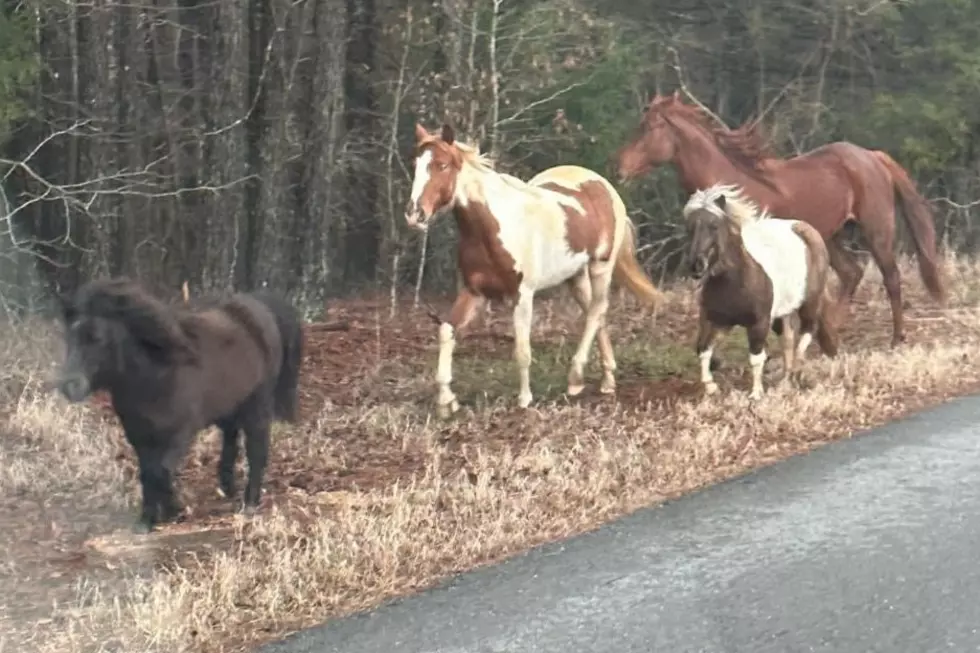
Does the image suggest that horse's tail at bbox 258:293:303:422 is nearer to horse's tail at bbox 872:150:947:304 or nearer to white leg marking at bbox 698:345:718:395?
white leg marking at bbox 698:345:718:395

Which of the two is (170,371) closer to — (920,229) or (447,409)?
(447,409)

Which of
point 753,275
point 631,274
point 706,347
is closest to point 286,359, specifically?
point 706,347

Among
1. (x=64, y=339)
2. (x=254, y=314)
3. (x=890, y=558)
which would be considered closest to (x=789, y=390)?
(x=890, y=558)

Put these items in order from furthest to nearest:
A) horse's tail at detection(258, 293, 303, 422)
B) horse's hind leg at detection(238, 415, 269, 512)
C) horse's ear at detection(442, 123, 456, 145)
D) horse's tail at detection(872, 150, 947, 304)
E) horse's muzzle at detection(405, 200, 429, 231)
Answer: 1. horse's tail at detection(872, 150, 947, 304)
2. horse's ear at detection(442, 123, 456, 145)
3. horse's muzzle at detection(405, 200, 429, 231)
4. horse's tail at detection(258, 293, 303, 422)
5. horse's hind leg at detection(238, 415, 269, 512)

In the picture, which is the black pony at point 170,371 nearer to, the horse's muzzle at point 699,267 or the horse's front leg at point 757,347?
the horse's muzzle at point 699,267

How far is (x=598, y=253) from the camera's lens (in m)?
10.9

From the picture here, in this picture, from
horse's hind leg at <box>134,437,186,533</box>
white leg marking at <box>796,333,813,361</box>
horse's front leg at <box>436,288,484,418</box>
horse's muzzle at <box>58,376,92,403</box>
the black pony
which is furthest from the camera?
white leg marking at <box>796,333,813,361</box>

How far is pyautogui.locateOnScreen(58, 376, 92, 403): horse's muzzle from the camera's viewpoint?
230 inches

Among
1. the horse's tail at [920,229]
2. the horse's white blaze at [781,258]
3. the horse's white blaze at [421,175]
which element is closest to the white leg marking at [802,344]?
the horse's white blaze at [781,258]

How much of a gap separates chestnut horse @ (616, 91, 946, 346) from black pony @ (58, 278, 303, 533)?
596 cm

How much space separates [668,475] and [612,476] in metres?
0.36

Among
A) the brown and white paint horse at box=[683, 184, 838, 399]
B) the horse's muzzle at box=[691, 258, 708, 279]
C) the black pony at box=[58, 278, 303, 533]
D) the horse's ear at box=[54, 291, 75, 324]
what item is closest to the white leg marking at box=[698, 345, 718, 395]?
the brown and white paint horse at box=[683, 184, 838, 399]

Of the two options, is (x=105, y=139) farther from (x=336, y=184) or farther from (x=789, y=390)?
(x=789, y=390)

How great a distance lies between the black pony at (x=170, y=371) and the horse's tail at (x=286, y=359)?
0.35ft
